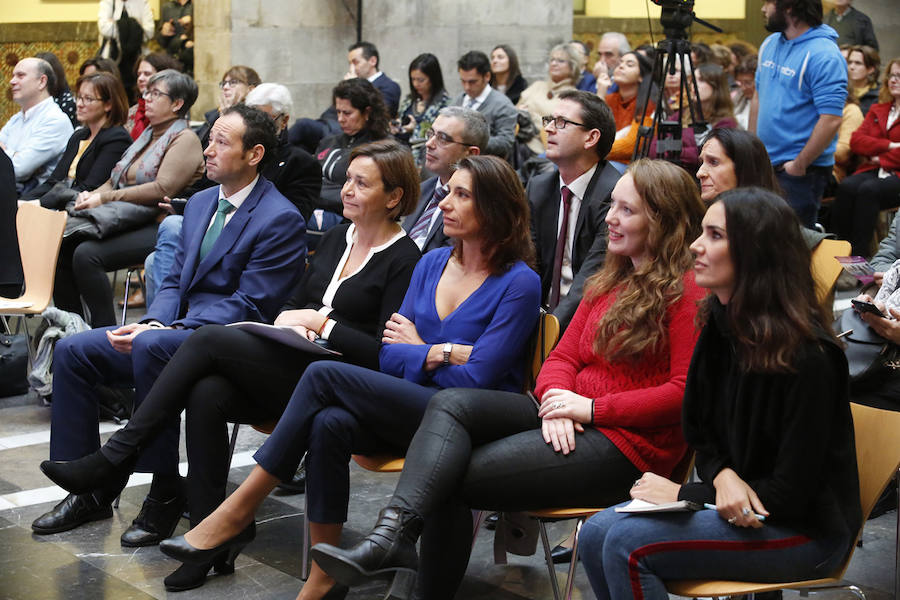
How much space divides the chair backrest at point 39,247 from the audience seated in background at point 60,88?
230 centimetres

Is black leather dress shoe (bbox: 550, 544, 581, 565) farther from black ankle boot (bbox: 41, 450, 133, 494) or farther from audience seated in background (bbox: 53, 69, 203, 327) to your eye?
audience seated in background (bbox: 53, 69, 203, 327)

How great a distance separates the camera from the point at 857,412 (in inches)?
116

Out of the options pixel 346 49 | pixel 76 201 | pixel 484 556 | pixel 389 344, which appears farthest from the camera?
pixel 346 49

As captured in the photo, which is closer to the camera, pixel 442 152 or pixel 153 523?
pixel 153 523

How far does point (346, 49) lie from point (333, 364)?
8.00 meters

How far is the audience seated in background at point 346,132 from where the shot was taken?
21.1ft

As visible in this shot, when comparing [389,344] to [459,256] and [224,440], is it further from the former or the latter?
[224,440]

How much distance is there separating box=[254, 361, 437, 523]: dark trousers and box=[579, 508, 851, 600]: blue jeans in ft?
2.90

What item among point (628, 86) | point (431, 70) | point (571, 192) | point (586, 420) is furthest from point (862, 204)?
point (586, 420)

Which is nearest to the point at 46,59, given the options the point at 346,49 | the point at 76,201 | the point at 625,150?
the point at 76,201

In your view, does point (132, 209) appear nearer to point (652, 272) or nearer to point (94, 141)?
point (94, 141)

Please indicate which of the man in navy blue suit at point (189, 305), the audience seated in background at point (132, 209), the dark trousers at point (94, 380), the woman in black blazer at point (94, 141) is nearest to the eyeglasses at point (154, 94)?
the audience seated in background at point (132, 209)

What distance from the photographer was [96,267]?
6234 millimetres

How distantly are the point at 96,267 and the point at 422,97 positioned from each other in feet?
10.7
